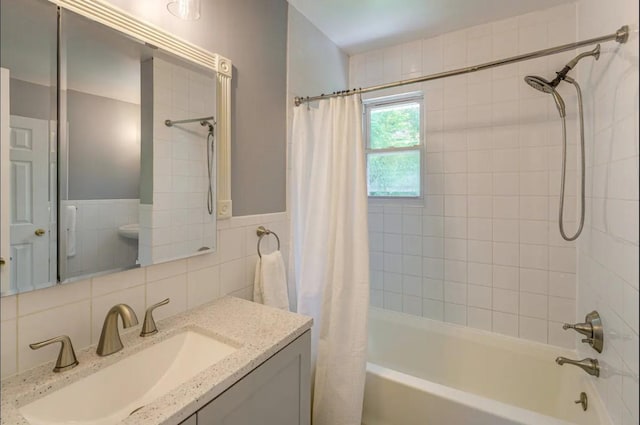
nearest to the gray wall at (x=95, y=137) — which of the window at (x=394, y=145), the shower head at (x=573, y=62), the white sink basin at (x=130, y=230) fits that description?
the white sink basin at (x=130, y=230)

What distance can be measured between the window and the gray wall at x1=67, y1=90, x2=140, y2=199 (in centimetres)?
186

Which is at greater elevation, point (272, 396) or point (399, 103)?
point (399, 103)

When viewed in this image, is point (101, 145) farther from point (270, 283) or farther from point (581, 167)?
point (581, 167)

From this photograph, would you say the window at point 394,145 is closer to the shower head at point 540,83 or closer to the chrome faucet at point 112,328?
the shower head at point 540,83

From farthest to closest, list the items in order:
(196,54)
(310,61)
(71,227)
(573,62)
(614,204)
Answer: (310,61) → (573,62) → (196,54) → (614,204) → (71,227)

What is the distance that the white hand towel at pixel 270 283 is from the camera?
5.09ft

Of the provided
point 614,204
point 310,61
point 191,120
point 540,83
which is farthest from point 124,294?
point 540,83

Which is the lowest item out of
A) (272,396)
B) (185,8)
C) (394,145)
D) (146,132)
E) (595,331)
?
(272,396)

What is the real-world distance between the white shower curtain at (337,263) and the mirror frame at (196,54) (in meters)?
0.51

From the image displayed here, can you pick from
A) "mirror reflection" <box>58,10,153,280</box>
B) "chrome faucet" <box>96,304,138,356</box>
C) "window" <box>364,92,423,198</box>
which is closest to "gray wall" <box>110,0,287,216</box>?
"mirror reflection" <box>58,10,153,280</box>

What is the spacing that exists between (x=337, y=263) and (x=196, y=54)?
1.20 metres

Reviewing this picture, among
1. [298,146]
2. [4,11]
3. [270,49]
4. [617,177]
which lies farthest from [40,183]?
[617,177]

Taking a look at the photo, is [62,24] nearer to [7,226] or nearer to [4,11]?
[4,11]

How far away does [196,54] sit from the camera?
1.30 metres
